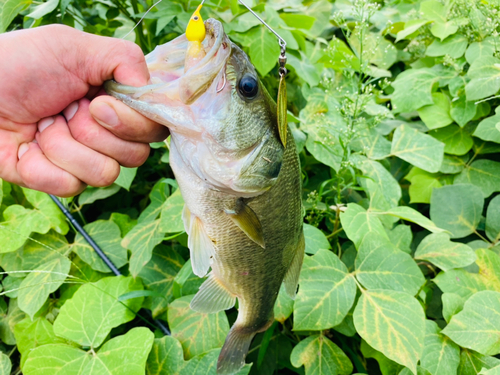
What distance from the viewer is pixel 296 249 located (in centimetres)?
93

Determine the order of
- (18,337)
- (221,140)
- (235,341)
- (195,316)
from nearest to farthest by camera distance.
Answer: (221,140) → (235,341) → (195,316) → (18,337)

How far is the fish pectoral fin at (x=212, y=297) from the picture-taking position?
94 centimetres

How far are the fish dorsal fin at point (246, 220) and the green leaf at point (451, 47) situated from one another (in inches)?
59.3

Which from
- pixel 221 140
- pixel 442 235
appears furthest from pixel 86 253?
pixel 442 235

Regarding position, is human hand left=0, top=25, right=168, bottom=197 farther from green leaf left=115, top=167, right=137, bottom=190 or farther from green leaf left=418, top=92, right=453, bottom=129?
green leaf left=418, top=92, right=453, bottom=129

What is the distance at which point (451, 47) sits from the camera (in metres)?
1.76

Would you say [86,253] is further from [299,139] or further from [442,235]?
[442,235]

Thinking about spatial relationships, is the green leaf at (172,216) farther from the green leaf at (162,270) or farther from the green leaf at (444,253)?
the green leaf at (444,253)

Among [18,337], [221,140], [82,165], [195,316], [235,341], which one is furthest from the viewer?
[18,337]

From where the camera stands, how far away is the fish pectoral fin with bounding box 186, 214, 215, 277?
809 millimetres

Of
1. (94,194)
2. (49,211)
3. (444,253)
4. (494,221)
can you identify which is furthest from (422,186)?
(49,211)

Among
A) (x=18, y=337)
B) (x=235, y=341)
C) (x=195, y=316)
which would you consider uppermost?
(x=235, y=341)

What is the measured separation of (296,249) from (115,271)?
0.79 m

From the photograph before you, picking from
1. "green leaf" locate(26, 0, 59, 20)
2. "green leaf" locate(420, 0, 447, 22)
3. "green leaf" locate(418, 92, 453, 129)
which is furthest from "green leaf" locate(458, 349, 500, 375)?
"green leaf" locate(26, 0, 59, 20)
